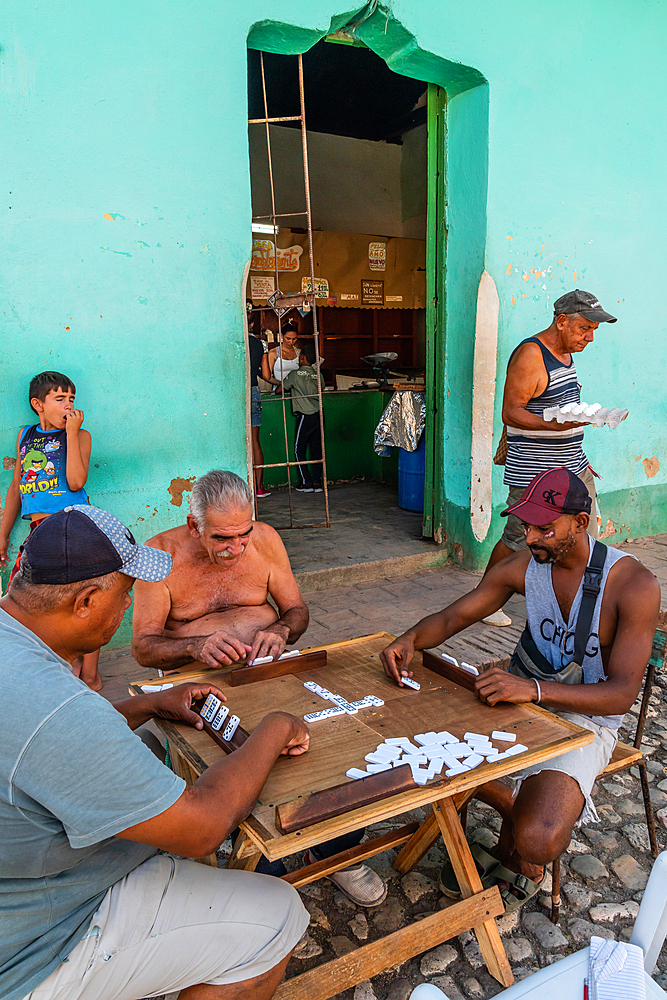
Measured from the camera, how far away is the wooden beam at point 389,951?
186cm

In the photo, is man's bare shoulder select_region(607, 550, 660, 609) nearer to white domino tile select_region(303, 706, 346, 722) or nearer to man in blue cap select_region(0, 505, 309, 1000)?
white domino tile select_region(303, 706, 346, 722)

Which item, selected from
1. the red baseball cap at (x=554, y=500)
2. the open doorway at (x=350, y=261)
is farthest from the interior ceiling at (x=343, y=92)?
the red baseball cap at (x=554, y=500)

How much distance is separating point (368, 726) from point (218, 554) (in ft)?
3.24

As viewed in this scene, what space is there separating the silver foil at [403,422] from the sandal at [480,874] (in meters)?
4.84

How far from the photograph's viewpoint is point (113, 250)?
12.9ft

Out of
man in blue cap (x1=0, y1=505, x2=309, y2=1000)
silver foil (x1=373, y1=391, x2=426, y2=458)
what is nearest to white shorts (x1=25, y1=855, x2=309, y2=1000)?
man in blue cap (x1=0, y1=505, x2=309, y2=1000)

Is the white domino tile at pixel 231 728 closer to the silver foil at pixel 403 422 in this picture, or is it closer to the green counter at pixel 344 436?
the silver foil at pixel 403 422

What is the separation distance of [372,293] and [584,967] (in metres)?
11.2

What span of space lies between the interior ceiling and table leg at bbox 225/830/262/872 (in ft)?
26.3

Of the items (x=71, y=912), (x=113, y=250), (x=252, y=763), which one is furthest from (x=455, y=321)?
(x=71, y=912)

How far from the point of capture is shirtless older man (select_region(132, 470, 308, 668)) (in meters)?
2.59

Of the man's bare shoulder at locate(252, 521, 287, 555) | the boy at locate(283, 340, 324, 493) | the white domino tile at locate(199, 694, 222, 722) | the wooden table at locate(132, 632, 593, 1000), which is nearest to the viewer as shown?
the wooden table at locate(132, 632, 593, 1000)

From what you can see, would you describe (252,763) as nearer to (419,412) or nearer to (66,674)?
(66,674)

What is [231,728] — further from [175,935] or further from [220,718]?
[175,935]
